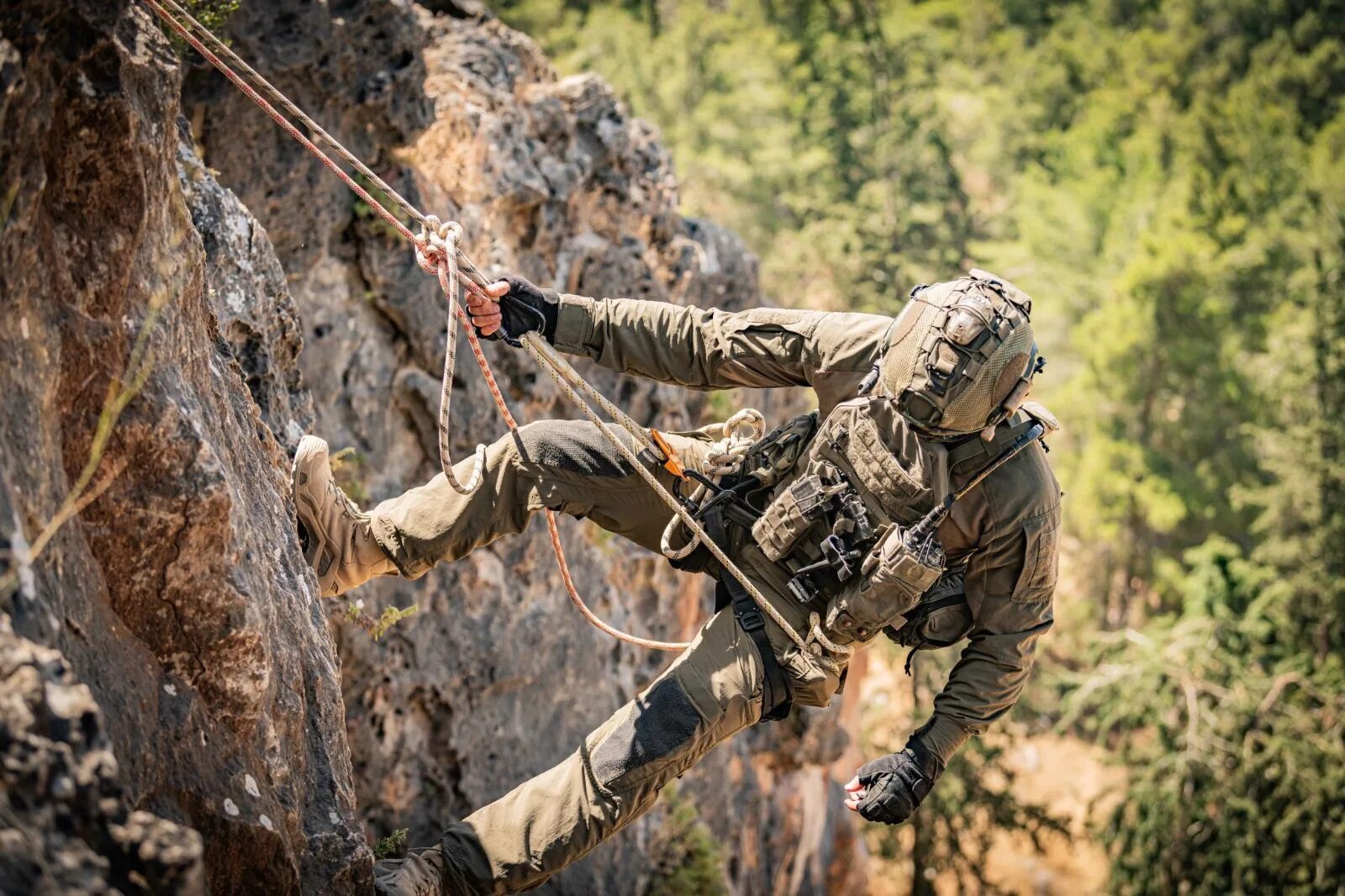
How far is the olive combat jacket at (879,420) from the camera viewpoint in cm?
475

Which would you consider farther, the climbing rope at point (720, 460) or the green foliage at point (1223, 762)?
the green foliage at point (1223, 762)

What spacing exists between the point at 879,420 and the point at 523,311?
1.40 metres

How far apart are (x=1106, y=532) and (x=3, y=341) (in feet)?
82.1

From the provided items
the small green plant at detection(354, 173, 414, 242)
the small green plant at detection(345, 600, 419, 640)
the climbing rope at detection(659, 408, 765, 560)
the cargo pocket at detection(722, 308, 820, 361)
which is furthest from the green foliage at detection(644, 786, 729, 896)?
the cargo pocket at detection(722, 308, 820, 361)

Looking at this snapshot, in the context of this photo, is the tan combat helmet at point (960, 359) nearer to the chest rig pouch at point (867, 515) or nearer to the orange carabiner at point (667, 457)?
the chest rig pouch at point (867, 515)

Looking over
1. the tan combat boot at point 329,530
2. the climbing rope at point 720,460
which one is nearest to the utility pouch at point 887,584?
the climbing rope at point 720,460

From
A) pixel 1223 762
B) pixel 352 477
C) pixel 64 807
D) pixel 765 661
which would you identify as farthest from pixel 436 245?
pixel 1223 762

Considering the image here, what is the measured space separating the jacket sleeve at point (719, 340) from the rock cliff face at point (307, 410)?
127 cm

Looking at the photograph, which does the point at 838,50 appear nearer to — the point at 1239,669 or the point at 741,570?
the point at 1239,669

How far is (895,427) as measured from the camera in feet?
15.4

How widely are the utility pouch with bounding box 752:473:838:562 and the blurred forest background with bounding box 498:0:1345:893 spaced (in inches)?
484

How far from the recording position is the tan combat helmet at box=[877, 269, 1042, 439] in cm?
447

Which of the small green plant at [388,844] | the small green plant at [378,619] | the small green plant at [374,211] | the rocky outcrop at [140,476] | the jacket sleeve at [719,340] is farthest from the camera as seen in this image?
the small green plant at [374,211]

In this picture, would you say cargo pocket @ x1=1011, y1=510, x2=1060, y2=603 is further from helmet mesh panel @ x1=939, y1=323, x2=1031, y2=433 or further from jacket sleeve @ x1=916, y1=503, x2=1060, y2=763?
helmet mesh panel @ x1=939, y1=323, x2=1031, y2=433
